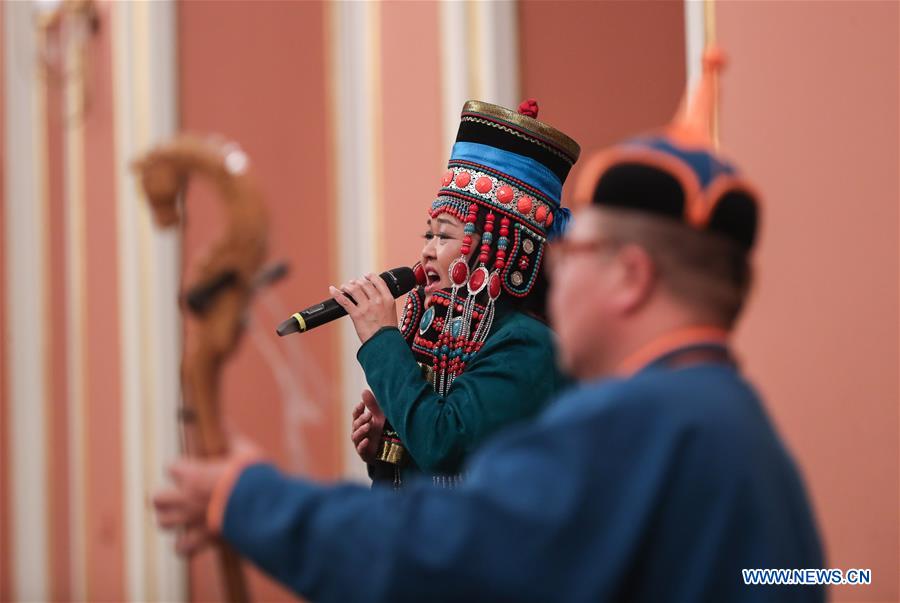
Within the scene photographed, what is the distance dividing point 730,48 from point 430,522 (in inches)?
73.4

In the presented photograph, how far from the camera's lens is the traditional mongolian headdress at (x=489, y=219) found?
2146 mm

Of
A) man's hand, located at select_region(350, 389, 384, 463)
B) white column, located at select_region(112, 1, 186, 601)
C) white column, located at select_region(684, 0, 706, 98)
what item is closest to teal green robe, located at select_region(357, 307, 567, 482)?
man's hand, located at select_region(350, 389, 384, 463)

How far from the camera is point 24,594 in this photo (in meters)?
5.03

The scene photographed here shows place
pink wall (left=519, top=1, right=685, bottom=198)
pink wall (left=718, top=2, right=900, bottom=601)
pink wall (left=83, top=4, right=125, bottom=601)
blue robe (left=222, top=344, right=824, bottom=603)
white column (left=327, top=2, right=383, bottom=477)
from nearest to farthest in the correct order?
blue robe (left=222, top=344, right=824, bottom=603), pink wall (left=718, top=2, right=900, bottom=601), pink wall (left=519, top=1, right=685, bottom=198), white column (left=327, top=2, right=383, bottom=477), pink wall (left=83, top=4, right=125, bottom=601)

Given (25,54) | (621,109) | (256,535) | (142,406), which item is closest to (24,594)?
(142,406)

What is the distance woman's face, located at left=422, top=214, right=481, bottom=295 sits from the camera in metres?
2.18

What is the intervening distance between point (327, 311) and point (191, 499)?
93 centimetres

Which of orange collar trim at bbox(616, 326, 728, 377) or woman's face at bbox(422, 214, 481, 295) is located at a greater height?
woman's face at bbox(422, 214, 481, 295)

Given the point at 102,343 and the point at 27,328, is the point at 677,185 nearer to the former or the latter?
the point at 102,343

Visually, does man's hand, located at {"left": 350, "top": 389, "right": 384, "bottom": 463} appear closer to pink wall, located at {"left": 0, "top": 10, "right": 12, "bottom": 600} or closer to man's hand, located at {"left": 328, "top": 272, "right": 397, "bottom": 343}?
man's hand, located at {"left": 328, "top": 272, "right": 397, "bottom": 343}

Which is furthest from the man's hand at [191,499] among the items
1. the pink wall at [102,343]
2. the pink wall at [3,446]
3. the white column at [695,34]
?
the pink wall at [3,446]

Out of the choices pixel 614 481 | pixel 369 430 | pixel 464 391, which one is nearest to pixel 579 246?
pixel 614 481

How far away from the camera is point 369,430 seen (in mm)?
2238

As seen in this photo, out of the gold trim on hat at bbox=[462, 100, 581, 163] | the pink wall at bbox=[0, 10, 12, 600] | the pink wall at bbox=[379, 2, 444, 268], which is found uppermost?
the pink wall at bbox=[379, 2, 444, 268]
